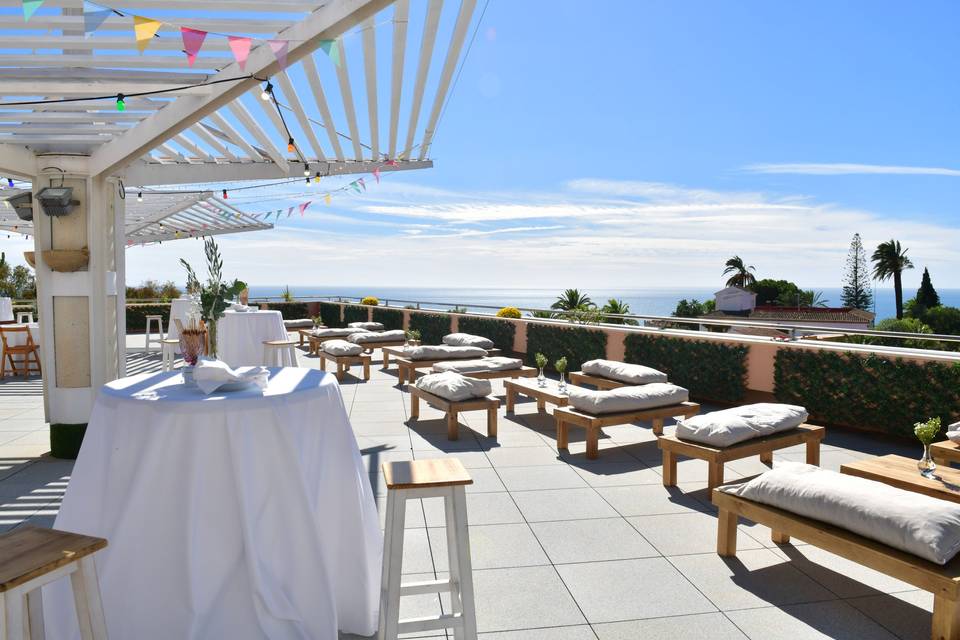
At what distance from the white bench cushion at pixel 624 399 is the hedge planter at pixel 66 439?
391cm

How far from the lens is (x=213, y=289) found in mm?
2531

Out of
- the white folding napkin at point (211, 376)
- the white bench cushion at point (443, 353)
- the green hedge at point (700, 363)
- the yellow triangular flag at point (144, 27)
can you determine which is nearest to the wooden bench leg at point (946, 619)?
the white folding napkin at point (211, 376)

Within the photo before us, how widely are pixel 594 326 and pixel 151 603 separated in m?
6.93

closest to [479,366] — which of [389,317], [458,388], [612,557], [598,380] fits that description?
[598,380]

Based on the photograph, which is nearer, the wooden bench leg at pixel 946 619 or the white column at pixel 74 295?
the wooden bench leg at pixel 946 619

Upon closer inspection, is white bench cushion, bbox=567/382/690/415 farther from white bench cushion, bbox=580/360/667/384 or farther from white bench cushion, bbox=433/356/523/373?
white bench cushion, bbox=433/356/523/373

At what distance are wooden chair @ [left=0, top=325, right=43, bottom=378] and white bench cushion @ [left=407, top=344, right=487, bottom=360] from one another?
5885 mm

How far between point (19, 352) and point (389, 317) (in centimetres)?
694

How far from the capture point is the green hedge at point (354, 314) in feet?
49.9

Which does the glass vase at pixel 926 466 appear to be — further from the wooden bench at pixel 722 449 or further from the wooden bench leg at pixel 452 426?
the wooden bench leg at pixel 452 426

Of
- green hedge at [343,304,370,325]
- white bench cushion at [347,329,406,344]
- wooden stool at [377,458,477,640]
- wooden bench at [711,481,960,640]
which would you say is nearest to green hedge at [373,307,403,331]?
green hedge at [343,304,370,325]

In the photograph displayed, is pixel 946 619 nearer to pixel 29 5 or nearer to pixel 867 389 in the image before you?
pixel 867 389

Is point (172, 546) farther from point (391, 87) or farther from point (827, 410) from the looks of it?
point (827, 410)

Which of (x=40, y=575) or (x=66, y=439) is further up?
(x=40, y=575)
